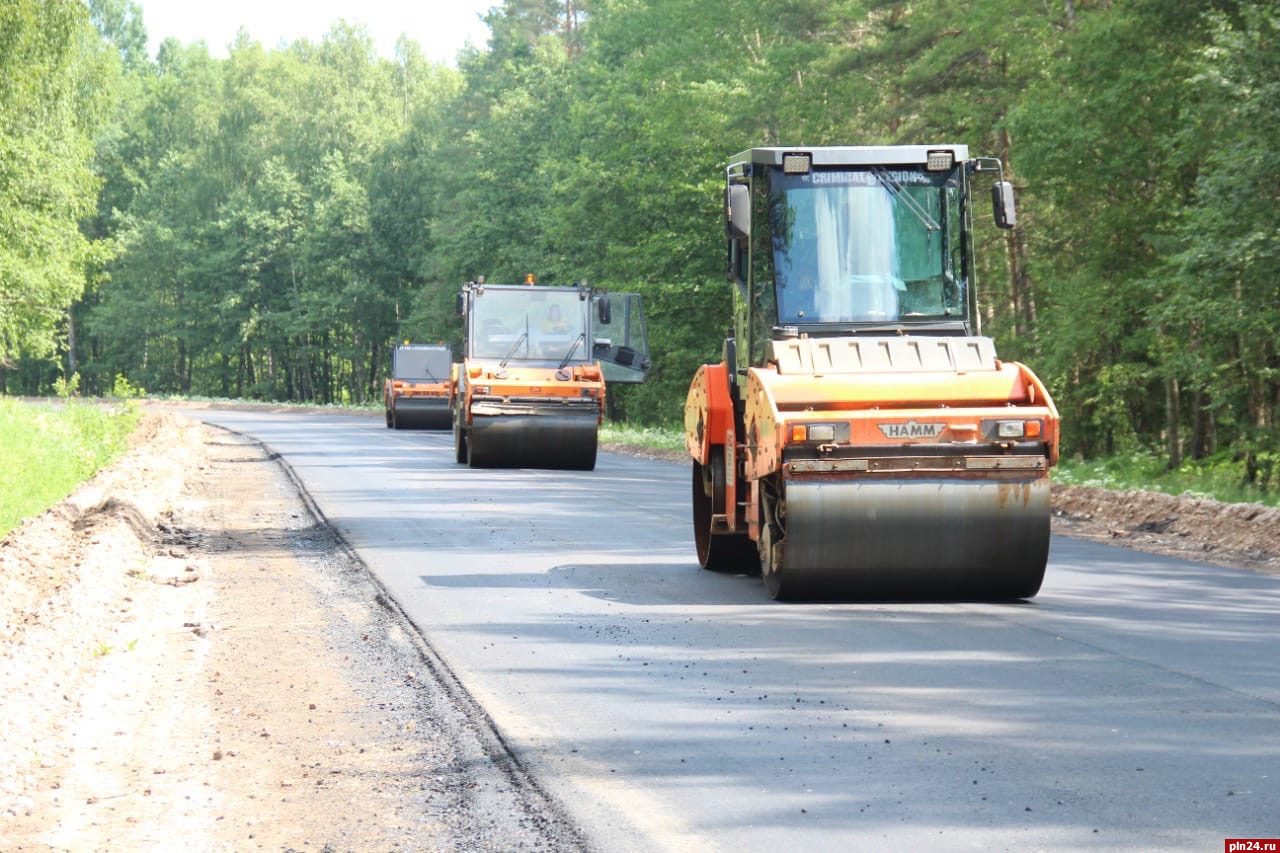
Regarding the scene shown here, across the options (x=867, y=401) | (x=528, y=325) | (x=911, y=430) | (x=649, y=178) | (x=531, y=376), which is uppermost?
(x=649, y=178)

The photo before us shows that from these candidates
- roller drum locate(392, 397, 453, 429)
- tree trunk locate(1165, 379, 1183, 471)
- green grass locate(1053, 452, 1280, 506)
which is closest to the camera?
green grass locate(1053, 452, 1280, 506)

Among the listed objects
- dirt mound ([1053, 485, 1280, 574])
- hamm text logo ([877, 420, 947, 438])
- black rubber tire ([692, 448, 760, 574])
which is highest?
hamm text logo ([877, 420, 947, 438])

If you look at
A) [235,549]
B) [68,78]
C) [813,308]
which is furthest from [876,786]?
Answer: [68,78]

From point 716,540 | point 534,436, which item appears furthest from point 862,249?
point 534,436

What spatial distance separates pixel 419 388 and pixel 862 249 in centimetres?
4059

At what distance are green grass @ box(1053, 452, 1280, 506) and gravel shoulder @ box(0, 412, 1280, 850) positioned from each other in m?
2.62

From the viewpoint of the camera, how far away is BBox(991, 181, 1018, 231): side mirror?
12000mm

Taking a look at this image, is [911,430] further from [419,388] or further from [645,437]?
[419,388]

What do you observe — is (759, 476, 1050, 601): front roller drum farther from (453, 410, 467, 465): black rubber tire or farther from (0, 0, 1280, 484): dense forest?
(453, 410, 467, 465): black rubber tire

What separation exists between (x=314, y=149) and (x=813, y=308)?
8452 centimetres

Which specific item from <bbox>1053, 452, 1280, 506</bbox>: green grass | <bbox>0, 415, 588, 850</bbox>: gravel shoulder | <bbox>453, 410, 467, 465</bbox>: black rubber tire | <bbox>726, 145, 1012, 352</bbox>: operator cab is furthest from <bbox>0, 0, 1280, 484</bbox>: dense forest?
<bbox>0, 415, 588, 850</bbox>: gravel shoulder

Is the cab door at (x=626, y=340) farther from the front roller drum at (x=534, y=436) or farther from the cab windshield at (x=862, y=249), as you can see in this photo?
the cab windshield at (x=862, y=249)

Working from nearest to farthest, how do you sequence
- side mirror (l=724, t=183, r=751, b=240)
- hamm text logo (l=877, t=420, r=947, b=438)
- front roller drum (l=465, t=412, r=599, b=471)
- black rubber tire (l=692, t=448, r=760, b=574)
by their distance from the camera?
hamm text logo (l=877, t=420, r=947, b=438) → side mirror (l=724, t=183, r=751, b=240) → black rubber tire (l=692, t=448, r=760, b=574) → front roller drum (l=465, t=412, r=599, b=471)

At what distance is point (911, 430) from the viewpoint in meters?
10.5
